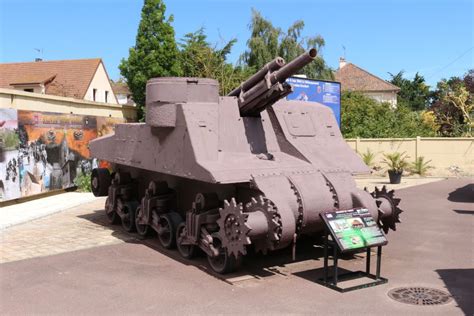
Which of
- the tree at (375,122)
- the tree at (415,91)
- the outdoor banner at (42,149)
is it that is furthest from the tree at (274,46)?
the tree at (415,91)

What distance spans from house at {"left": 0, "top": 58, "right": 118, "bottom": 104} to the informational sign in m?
26.3

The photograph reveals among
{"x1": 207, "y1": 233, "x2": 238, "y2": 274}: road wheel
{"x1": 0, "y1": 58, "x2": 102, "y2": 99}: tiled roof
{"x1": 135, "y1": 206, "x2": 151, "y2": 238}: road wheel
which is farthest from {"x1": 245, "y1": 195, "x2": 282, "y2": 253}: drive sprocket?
{"x1": 0, "y1": 58, "x2": 102, "y2": 99}: tiled roof

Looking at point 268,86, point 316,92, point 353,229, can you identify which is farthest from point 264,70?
point 316,92

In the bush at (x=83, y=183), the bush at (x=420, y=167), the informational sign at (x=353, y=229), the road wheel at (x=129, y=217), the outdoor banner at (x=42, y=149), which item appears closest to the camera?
the informational sign at (x=353, y=229)

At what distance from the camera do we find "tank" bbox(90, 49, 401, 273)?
7059 millimetres

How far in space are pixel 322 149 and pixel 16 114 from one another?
8310 millimetres

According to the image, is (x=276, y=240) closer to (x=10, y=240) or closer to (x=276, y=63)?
(x=276, y=63)

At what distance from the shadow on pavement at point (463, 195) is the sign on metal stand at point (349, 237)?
9.10 metres

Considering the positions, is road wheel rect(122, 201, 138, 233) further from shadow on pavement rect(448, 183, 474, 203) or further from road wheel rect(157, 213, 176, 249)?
shadow on pavement rect(448, 183, 474, 203)

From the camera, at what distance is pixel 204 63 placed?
25688mm

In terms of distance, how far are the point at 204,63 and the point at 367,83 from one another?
3107 cm

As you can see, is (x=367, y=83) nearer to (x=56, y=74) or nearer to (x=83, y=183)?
(x=56, y=74)

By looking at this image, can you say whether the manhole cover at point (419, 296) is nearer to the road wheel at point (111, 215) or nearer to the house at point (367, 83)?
the road wheel at point (111, 215)

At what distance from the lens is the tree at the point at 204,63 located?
82.4 ft
